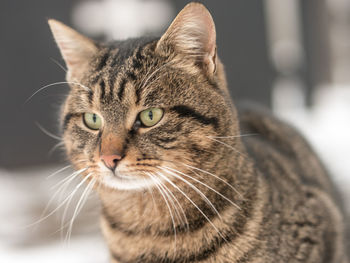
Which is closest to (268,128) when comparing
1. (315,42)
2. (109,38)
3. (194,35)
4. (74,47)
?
(194,35)

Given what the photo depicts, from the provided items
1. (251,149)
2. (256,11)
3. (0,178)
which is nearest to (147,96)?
(251,149)

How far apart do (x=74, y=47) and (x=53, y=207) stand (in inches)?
48.7

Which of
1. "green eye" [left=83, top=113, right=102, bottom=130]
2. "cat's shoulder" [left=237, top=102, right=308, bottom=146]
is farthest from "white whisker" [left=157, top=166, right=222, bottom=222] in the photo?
"cat's shoulder" [left=237, top=102, right=308, bottom=146]

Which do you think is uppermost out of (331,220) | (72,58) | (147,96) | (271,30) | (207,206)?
(271,30)

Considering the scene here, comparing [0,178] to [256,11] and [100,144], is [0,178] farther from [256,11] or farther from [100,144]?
[256,11]

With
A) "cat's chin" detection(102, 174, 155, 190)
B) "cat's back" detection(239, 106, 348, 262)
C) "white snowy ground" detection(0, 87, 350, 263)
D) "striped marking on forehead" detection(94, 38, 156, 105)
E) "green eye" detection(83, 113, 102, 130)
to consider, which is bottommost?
"white snowy ground" detection(0, 87, 350, 263)

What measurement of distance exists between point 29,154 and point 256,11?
2011 millimetres

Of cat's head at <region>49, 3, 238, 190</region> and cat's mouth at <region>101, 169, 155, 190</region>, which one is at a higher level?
cat's head at <region>49, 3, 238, 190</region>

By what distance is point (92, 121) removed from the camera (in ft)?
3.42

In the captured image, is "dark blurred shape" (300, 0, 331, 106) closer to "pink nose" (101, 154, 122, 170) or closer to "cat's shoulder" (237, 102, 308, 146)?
"cat's shoulder" (237, 102, 308, 146)

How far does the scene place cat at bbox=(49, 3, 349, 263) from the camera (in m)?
0.94

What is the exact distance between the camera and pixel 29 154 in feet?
9.41

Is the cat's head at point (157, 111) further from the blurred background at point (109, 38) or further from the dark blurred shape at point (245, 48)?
the dark blurred shape at point (245, 48)

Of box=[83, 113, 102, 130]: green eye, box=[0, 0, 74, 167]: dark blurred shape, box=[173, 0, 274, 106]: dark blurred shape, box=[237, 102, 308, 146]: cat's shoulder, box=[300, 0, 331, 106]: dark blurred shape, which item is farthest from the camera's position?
box=[300, 0, 331, 106]: dark blurred shape
